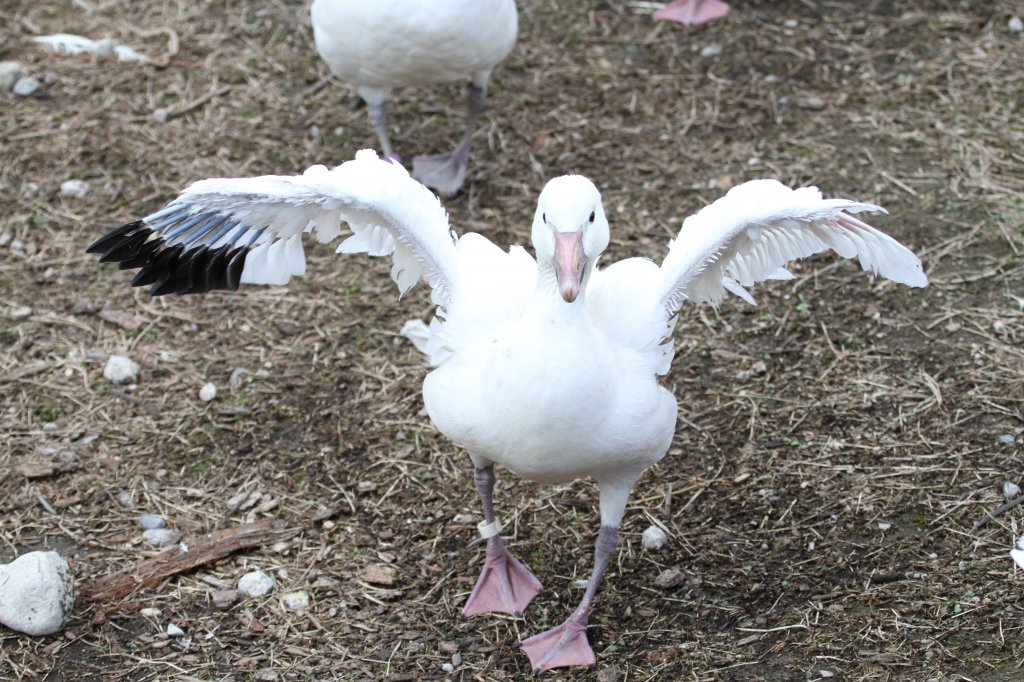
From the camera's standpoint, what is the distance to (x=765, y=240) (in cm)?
366

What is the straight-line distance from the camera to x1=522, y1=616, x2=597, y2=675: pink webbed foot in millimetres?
3756

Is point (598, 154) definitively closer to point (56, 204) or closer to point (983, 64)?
point (983, 64)

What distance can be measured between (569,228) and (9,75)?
494 centimetres

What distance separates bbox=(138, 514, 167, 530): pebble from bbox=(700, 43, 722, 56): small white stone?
172 inches

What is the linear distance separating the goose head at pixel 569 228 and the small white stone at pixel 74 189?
12.1ft

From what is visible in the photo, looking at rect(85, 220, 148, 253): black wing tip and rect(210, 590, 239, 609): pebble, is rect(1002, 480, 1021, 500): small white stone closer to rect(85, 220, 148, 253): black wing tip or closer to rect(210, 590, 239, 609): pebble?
rect(210, 590, 239, 609): pebble

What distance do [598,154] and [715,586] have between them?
2982 millimetres

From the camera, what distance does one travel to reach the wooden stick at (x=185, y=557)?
4.01 m

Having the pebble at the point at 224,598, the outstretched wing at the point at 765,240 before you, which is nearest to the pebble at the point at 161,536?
the pebble at the point at 224,598

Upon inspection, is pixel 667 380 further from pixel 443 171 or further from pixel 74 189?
pixel 74 189

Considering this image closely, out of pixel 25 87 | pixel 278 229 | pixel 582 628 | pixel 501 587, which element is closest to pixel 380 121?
pixel 25 87

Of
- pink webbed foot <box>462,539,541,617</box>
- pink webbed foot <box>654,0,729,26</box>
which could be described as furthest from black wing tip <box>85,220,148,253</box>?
pink webbed foot <box>654,0,729,26</box>

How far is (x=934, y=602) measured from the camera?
12.6 ft

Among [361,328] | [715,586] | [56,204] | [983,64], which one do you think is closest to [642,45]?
[983,64]
